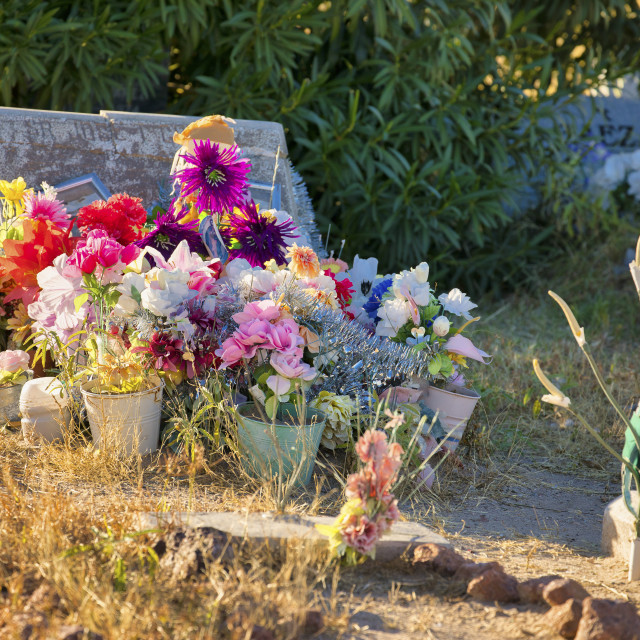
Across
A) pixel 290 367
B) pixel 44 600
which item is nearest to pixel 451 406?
pixel 290 367

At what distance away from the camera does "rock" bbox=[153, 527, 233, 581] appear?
167cm

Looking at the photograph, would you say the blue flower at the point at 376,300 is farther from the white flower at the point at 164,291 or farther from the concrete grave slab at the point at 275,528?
the concrete grave slab at the point at 275,528

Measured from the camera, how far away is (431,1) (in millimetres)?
4305

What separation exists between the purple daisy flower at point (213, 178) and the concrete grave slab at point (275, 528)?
1152 mm

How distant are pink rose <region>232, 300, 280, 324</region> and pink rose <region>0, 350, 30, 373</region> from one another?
861 millimetres

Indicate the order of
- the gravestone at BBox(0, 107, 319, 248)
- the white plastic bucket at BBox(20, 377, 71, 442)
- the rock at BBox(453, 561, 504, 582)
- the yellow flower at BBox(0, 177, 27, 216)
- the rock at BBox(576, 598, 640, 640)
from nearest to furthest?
the rock at BBox(576, 598, 640, 640) < the rock at BBox(453, 561, 504, 582) < the white plastic bucket at BBox(20, 377, 71, 442) < the yellow flower at BBox(0, 177, 27, 216) < the gravestone at BBox(0, 107, 319, 248)

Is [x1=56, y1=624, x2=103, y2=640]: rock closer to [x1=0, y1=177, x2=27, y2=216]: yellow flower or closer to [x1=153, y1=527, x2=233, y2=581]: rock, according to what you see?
[x1=153, y1=527, x2=233, y2=581]: rock

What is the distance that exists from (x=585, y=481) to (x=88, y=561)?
1.85m

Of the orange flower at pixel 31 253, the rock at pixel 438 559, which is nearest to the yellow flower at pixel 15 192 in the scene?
the orange flower at pixel 31 253

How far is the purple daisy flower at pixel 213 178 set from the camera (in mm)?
2648

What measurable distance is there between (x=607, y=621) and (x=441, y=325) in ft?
4.20

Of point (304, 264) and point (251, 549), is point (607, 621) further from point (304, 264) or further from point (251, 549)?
point (304, 264)

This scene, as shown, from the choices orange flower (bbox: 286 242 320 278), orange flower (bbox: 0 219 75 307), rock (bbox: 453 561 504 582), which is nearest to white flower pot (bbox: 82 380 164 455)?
orange flower (bbox: 0 219 75 307)

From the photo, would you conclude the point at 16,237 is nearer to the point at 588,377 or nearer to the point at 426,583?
the point at 426,583
